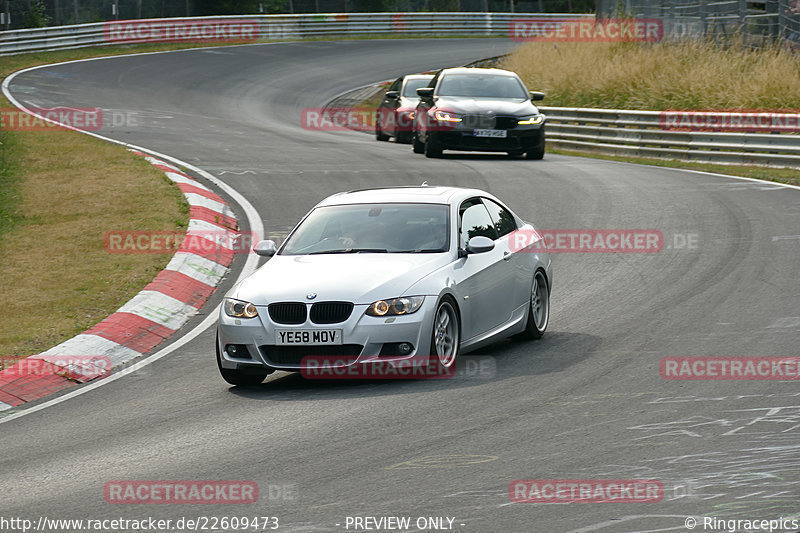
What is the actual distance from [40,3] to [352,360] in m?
45.4

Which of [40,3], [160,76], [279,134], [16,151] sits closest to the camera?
[16,151]

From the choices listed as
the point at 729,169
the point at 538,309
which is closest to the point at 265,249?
the point at 538,309

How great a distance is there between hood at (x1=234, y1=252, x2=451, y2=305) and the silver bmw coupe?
0.03ft

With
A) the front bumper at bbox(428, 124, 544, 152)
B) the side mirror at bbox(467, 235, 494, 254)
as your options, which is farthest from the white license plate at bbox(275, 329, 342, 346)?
the front bumper at bbox(428, 124, 544, 152)

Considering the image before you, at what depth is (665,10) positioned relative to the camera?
3575 centimetres

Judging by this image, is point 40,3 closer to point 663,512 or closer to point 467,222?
point 467,222

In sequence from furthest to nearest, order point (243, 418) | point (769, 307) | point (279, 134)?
1. point (279, 134)
2. point (769, 307)
3. point (243, 418)

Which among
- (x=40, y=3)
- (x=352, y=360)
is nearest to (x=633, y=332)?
(x=352, y=360)

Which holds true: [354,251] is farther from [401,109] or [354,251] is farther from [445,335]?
[401,109]

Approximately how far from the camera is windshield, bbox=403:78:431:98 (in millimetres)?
29141

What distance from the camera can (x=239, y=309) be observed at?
9.16 m

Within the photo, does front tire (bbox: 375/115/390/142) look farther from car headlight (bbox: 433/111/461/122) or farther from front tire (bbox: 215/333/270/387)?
front tire (bbox: 215/333/270/387)

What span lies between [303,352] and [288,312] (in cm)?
32

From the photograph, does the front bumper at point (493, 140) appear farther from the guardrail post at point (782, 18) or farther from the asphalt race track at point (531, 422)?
the guardrail post at point (782, 18)
